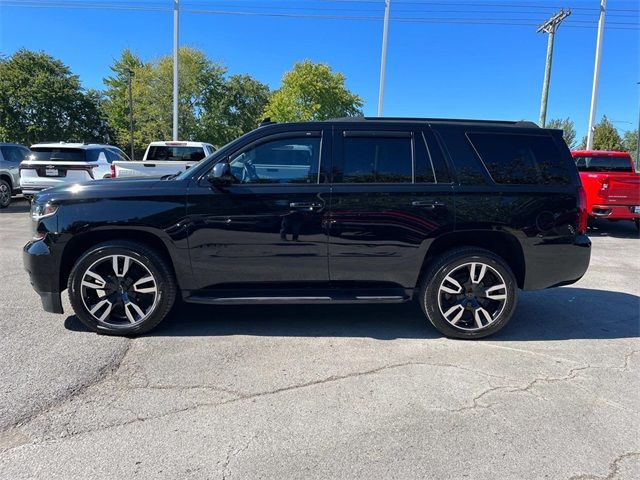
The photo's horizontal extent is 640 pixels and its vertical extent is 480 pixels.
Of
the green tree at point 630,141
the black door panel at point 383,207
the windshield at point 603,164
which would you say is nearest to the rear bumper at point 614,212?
the windshield at point 603,164

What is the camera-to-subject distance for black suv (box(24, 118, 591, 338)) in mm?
4164

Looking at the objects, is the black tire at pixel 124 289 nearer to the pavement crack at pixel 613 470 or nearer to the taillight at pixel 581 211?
the pavement crack at pixel 613 470

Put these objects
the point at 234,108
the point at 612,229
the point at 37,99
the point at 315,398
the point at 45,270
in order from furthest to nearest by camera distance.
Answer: the point at 234,108, the point at 37,99, the point at 612,229, the point at 45,270, the point at 315,398

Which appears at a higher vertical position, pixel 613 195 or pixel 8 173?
pixel 613 195

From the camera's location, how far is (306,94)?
48.3 m

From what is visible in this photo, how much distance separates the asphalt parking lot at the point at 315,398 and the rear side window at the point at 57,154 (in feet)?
27.4

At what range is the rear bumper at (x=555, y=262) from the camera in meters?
4.42

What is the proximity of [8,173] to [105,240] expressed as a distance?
12240 millimetres

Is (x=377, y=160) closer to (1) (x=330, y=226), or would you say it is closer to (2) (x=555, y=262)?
(1) (x=330, y=226)

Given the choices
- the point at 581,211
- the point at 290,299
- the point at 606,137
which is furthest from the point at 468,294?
the point at 606,137

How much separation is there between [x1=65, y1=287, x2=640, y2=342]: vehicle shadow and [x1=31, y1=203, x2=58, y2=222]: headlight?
3.57ft

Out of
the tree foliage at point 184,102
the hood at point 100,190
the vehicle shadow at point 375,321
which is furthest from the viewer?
the tree foliage at point 184,102

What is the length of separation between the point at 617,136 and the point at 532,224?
210 feet

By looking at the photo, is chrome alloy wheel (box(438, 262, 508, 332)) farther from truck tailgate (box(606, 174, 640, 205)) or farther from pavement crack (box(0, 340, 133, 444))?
truck tailgate (box(606, 174, 640, 205))
